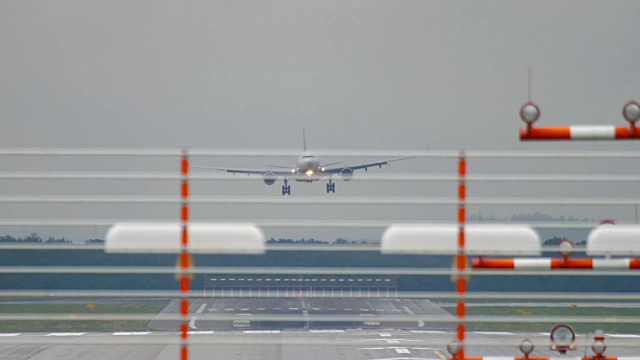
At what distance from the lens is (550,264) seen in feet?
13.0

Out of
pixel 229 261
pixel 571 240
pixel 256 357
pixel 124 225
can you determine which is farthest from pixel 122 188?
pixel 229 261

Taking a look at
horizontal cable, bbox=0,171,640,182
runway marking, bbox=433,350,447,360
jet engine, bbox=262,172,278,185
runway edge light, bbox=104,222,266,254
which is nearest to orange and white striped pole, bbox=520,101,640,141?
horizontal cable, bbox=0,171,640,182

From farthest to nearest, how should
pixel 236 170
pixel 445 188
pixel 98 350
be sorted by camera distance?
1. pixel 236 170
2. pixel 98 350
3. pixel 445 188

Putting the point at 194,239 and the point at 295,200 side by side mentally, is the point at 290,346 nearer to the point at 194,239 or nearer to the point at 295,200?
the point at 194,239

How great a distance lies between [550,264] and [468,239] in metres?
0.37

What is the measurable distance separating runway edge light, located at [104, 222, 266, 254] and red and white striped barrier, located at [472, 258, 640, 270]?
927mm

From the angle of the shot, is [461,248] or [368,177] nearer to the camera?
[368,177]

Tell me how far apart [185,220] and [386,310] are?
39.8 meters

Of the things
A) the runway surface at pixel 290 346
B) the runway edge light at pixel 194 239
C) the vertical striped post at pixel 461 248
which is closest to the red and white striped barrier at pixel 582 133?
the vertical striped post at pixel 461 248

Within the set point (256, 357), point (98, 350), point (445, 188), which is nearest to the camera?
point (445, 188)

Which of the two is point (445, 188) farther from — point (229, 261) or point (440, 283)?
point (440, 283)

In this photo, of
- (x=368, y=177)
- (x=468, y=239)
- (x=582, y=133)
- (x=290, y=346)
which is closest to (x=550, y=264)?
(x=468, y=239)

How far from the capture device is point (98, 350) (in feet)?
95.3

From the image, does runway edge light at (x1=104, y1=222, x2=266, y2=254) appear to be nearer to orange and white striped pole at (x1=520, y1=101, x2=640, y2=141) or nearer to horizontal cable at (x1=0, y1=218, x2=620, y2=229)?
horizontal cable at (x1=0, y1=218, x2=620, y2=229)
